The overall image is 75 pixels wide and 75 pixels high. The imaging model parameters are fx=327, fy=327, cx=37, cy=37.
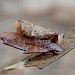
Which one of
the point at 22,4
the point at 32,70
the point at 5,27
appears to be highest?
the point at 22,4

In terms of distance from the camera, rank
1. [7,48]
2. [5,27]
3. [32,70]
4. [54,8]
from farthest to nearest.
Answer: [54,8] < [5,27] < [7,48] < [32,70]

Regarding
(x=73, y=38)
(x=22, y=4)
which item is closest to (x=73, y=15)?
(x=22, y=4)

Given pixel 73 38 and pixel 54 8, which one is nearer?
pixel 73 38

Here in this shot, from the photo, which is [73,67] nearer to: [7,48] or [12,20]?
[7,48]

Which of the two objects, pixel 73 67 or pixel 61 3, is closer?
pixel 73 67

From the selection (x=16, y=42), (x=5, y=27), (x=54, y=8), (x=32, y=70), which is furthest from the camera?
(x=54, y=8)

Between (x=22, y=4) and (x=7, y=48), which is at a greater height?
(x=22, y=4)

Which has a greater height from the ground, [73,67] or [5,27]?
[5,27]

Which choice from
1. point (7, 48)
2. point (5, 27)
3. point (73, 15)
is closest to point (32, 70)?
point (7, 48)

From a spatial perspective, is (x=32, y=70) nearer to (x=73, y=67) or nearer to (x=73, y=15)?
(x=73, y=67)
